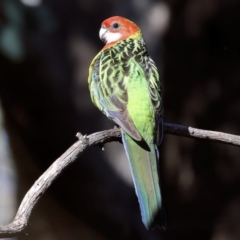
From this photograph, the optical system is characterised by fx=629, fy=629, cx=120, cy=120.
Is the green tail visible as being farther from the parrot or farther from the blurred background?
the blurred background

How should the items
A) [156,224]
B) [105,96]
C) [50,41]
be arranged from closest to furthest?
[156,224] < [105,96] < [50,41]

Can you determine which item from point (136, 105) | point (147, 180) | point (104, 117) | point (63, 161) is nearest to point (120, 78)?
point (136, 105)

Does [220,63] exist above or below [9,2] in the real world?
below

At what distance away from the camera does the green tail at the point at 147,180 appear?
380 cm

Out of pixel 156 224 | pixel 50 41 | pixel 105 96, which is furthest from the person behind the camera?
pixel 50 41

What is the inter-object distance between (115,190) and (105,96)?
1545mm

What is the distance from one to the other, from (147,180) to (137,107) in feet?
1.77

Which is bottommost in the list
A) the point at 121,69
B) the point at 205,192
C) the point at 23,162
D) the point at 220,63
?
the point at 205,192

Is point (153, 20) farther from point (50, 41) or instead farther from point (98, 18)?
point (50, 41)

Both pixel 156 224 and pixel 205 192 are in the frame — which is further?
pixel 205 192

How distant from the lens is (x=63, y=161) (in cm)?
349

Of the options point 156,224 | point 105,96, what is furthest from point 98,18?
point 156,224

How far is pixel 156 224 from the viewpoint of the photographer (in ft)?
12.3

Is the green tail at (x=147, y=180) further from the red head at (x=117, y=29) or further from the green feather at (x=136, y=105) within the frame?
the red head at (x=117, y=29)
